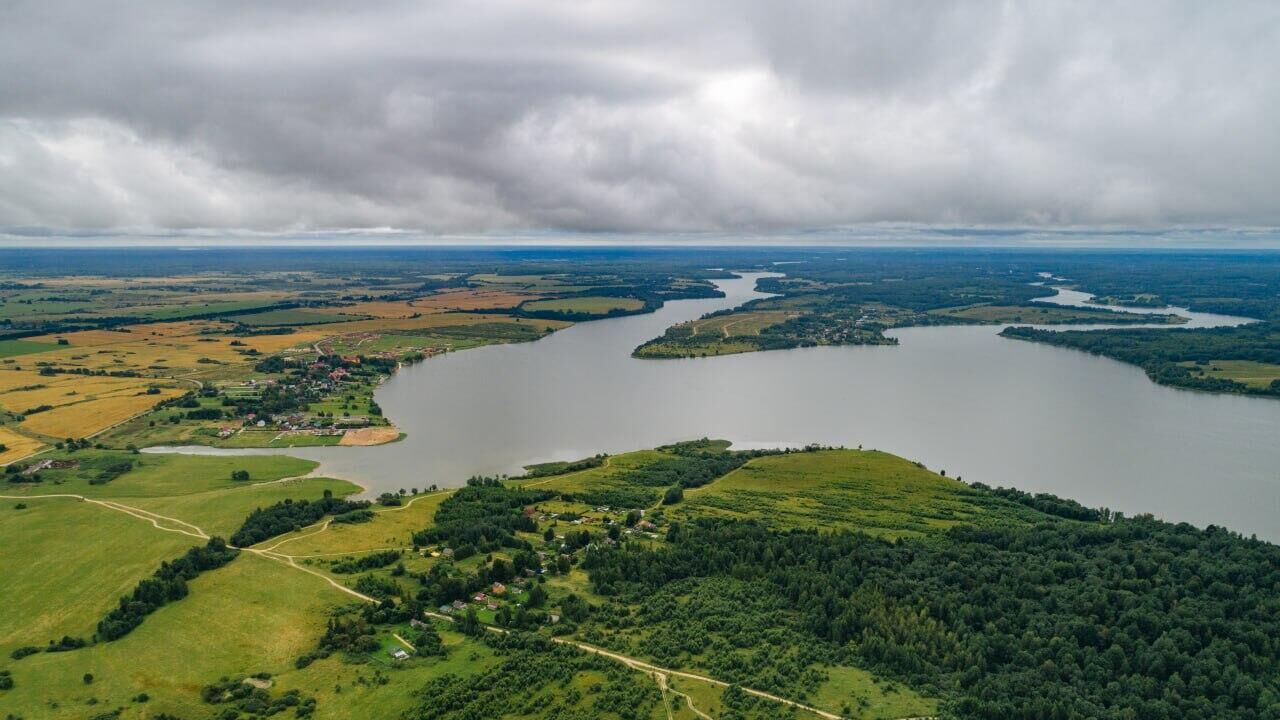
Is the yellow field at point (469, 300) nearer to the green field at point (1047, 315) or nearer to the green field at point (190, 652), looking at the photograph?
the green field at point (1047, 315)

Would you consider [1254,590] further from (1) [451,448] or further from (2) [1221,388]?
(2) [1221,388]

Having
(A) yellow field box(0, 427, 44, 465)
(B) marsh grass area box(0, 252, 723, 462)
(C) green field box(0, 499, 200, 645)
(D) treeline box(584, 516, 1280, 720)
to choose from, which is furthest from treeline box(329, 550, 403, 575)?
(A) yellow field box(0, 427, 44, 465)

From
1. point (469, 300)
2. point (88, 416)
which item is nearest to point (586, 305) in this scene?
point (469, 300)

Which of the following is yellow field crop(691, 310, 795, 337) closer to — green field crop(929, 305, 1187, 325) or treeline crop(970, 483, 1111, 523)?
green field crop(929, 305, 1187, 325)


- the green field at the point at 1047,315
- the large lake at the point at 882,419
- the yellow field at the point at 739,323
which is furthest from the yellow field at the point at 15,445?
the green field at the point at 1047,315

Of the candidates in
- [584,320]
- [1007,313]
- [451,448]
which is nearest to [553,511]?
[451,448]

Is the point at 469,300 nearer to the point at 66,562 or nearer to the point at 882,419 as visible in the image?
the point at 882,419
